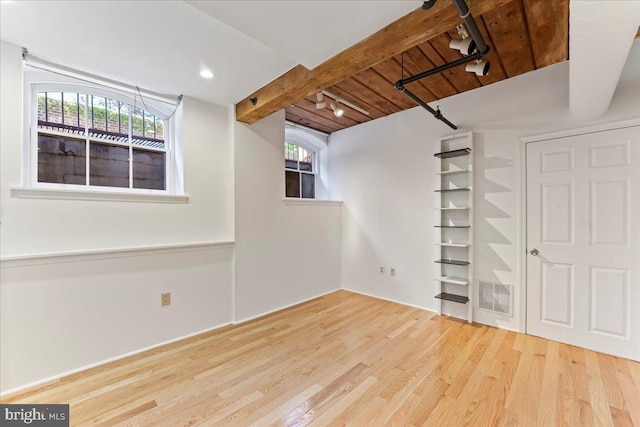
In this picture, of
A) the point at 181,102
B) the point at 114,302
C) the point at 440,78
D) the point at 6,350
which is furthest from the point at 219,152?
the point at 440,78

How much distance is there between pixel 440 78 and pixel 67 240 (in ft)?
12.4

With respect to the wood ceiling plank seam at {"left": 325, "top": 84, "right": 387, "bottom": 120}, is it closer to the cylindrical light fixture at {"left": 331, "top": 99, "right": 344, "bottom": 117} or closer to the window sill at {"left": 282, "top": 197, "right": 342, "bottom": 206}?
the cylindrical light fixture at {"left": 331, "top": 99, "right": 344, "bottom": 117}

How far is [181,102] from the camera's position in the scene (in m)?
2.82

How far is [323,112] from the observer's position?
374 centimetres

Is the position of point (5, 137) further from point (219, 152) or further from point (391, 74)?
point (391, 74)

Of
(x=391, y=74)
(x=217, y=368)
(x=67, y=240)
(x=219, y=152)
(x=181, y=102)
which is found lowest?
(x=217, y=368)

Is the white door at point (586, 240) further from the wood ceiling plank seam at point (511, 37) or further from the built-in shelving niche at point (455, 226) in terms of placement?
the wood ceiling plank seam at point (511, 37)

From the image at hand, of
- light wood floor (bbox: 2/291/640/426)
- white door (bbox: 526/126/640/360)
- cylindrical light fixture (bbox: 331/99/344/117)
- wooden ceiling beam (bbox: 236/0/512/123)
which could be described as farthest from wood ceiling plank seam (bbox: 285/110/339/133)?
light wood floor (bbox: 2/291/640/426)

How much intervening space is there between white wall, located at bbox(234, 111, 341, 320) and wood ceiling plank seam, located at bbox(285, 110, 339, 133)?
0.98 feet

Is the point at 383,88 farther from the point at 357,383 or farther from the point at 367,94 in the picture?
the point at 357,383

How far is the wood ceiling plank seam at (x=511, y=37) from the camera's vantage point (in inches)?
74.8

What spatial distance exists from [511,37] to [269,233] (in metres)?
3.06

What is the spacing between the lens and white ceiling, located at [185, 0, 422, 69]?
1547 millimetres

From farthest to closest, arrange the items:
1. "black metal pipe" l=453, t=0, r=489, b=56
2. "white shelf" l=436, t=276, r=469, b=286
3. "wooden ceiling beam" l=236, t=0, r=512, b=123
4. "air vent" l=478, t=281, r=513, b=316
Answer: "white shelf" l=436, t=276, r=469, b=286, "air vent" l=478, t=281, r=513, b=316, "wooden ceiling beam" l=236, t=0, r=512, b=123, "black metal pipe" l=453, t=0, r=489, b=56
